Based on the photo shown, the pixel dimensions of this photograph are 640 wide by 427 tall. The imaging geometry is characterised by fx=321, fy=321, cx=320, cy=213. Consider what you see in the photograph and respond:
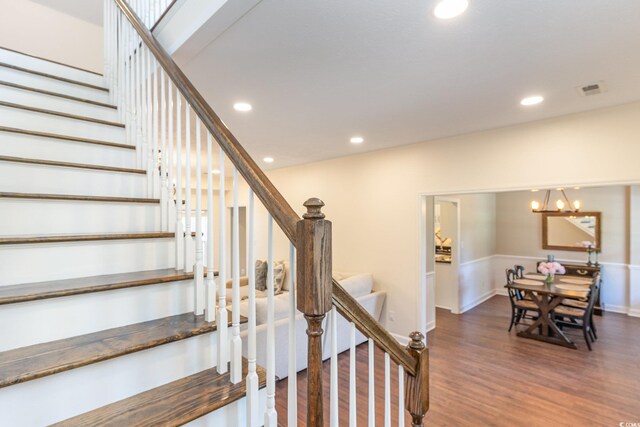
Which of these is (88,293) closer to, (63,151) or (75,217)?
(75,217)

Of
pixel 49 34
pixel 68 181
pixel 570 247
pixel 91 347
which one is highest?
pixel 49 34

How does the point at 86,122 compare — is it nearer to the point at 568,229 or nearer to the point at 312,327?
the point at 312,327

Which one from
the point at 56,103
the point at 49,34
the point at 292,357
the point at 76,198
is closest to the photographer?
the point at 292,357

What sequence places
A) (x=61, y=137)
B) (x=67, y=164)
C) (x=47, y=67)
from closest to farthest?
(x=67, y=164), (x=61, y=137), (x=47, y=67)

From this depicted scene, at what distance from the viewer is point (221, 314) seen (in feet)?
4.33

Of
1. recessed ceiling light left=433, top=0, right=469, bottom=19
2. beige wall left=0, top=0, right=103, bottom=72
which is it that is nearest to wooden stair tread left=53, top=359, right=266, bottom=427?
recessed ceiling light left=433, top=0, right=469, bottom=19

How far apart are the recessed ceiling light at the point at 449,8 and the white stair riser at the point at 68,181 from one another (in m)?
1.86

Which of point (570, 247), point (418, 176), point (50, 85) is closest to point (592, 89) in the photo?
point (418, 176)

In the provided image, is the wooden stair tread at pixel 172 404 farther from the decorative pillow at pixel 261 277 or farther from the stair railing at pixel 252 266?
the decorative pillow at pixel 261 277

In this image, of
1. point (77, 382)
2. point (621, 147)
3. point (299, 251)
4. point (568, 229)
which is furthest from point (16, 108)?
point (568, 229)

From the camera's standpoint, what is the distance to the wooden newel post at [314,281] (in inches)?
34.8

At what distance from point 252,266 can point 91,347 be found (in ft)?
2.16

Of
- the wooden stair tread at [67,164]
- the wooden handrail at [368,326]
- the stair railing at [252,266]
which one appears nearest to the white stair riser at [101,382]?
the stair railing at [252,266]

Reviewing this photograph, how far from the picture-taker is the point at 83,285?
4.39ft
